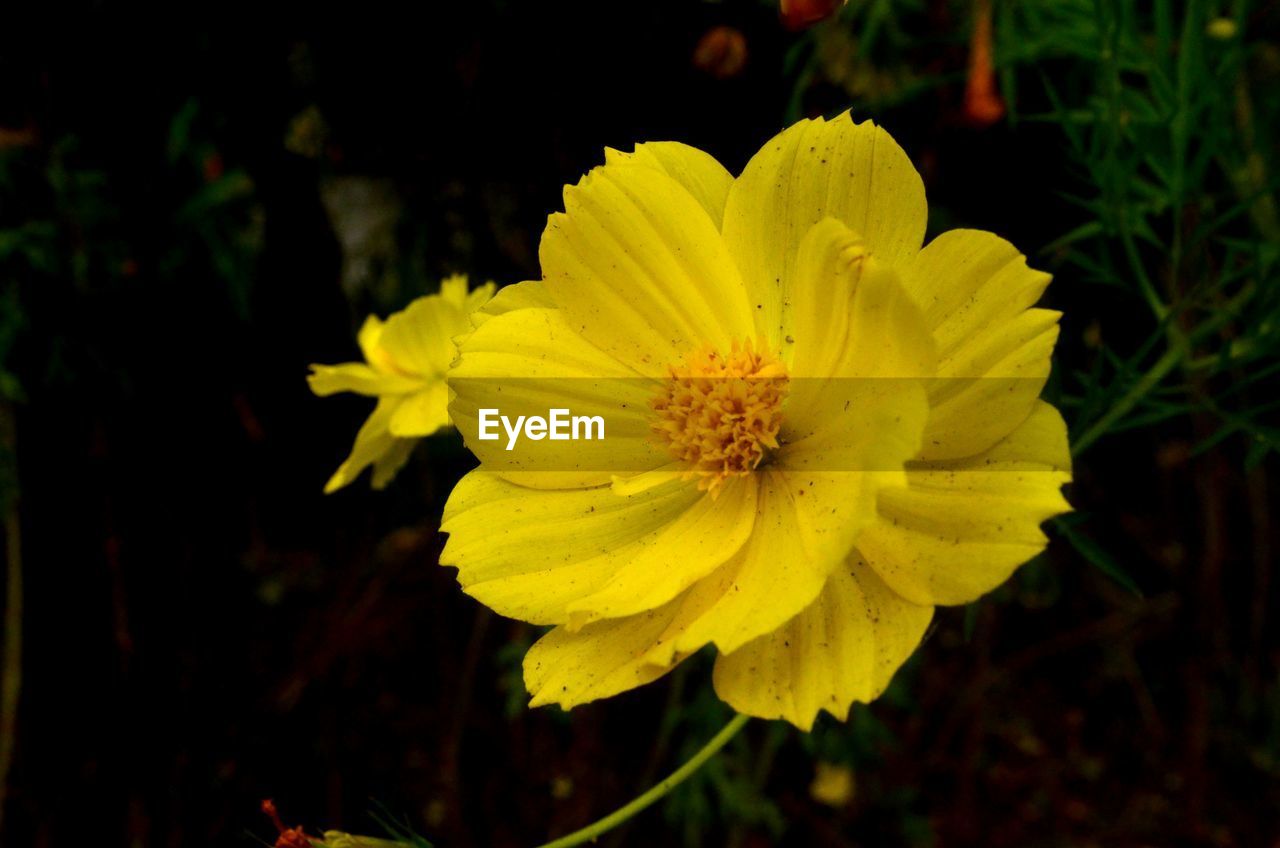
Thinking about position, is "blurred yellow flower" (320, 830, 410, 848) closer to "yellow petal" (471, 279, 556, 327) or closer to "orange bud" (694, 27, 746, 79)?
"yellow petal" (471, 279, 556, 327)

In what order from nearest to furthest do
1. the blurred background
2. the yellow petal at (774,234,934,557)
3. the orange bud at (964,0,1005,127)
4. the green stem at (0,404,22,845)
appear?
the yellow petal at (774,234,934,557) → the orange bud at (964,0,1005,127) → the blurred background → the green stem at (0,404,22,845)

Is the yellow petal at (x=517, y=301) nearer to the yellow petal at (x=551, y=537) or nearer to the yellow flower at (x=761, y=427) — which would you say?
the yellow flower at (x=761, y=427)

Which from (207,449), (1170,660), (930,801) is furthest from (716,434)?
(1170,660)

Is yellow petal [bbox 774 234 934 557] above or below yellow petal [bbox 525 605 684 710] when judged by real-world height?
above

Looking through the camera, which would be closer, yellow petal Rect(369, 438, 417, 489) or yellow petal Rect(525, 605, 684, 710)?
yellow petal Rect(525, 605, 684, 710)

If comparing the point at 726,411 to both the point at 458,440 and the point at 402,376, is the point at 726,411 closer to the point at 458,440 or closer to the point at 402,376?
the point at 402,376

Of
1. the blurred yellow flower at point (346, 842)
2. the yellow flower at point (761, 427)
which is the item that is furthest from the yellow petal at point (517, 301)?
the blurred yellow flower at point (346, 842)

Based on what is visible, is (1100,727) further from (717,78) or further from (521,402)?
(521,402)

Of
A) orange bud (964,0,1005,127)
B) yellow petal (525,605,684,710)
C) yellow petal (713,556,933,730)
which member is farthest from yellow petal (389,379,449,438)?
orange bud (964,0,1005,127)
